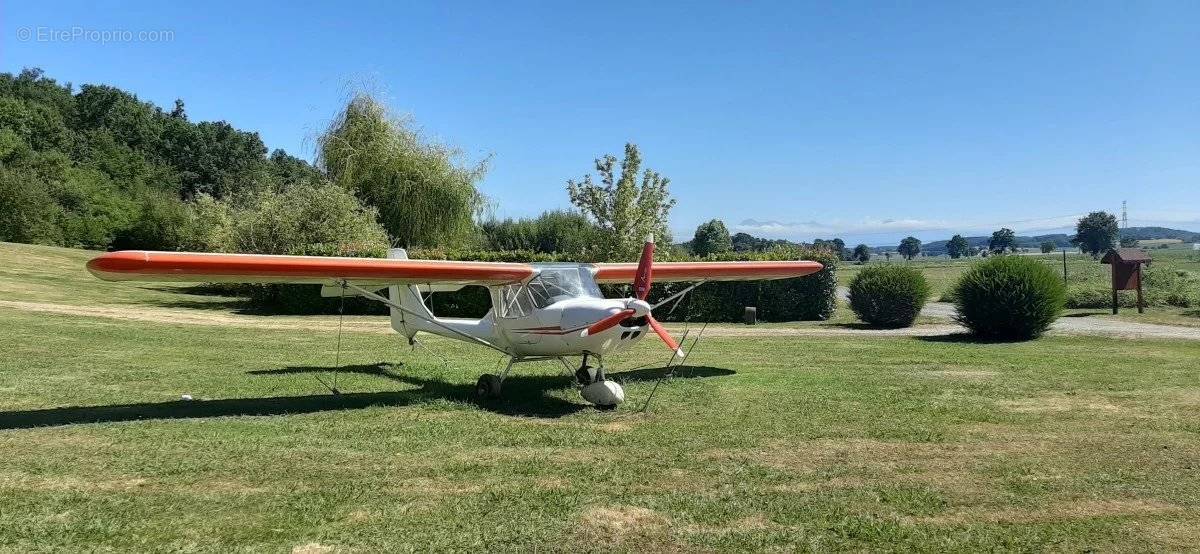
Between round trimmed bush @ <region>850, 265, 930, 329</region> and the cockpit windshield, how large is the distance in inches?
590

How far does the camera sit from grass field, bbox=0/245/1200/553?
5590 millimetres

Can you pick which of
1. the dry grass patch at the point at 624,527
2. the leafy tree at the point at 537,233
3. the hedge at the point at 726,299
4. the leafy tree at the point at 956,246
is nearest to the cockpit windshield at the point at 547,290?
the dry grass patch at the point at 624,527

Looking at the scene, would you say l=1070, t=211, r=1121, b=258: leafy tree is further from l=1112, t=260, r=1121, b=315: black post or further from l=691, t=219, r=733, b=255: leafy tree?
l=1112, t=260, r=1121, b=315: black post

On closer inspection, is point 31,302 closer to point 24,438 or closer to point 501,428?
point 24,438

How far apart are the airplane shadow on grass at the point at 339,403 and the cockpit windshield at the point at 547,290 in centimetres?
139

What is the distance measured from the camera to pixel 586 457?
7801 millimetres

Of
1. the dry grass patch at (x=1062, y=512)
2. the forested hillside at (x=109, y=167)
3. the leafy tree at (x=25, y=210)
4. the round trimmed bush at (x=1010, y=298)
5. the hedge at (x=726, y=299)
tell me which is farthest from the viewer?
the forested hillside at (x=109, y=167)

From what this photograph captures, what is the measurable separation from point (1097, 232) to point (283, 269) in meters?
170

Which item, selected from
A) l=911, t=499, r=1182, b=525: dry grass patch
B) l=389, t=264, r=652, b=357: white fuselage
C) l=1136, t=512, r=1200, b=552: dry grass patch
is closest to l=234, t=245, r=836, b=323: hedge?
l=389, t=264, r=652, b=357: white fuselage

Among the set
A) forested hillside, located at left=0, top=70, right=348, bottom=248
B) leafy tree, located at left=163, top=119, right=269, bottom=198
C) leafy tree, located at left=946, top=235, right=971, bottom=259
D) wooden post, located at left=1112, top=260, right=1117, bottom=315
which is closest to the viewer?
wooden post, located at left=1112, top=260, right=1117, bottom=315

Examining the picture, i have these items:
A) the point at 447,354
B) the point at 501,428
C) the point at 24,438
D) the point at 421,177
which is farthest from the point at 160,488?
the point at 421,177

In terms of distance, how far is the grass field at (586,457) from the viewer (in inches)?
220

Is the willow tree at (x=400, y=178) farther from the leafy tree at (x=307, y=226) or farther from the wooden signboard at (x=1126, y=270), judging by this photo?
the wooden signboard at (x=1126, y=270)

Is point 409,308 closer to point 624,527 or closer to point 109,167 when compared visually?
point 624,527
